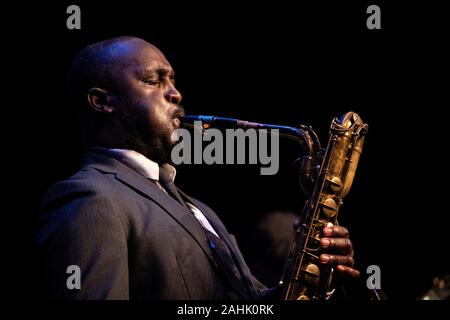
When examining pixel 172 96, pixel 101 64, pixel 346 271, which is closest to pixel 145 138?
pixel 172 96

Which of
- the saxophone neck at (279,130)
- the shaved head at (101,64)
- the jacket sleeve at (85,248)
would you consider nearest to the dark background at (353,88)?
the shaved head at (101,64)

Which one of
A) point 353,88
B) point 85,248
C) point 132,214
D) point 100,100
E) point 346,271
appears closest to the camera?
point 85,248

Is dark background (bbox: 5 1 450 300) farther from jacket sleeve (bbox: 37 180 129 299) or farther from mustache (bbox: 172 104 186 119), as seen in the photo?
jacket sleeve (bbox: 37 180 129 299)

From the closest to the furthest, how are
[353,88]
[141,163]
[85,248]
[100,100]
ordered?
[85,248]
[141,163]
[100,100]
[353,88]

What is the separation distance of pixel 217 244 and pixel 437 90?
2632mm

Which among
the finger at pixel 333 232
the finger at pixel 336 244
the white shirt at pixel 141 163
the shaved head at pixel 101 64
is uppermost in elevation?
the shaved head at pixel 101 64

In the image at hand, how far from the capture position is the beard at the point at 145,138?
321 centimetres

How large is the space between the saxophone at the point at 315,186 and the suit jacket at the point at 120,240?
0.40 m

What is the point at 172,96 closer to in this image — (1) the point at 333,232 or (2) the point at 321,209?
(2) the point at 321,209

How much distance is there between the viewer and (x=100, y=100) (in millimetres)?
3297

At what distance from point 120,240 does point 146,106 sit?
857 millimetres

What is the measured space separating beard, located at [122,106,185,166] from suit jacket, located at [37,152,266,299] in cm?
16

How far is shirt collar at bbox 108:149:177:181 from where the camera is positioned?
3162 mm

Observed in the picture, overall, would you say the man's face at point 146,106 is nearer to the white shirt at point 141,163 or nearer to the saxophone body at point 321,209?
the white shirt at point 141,163
